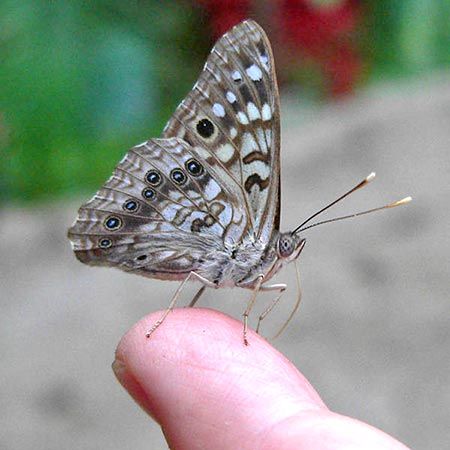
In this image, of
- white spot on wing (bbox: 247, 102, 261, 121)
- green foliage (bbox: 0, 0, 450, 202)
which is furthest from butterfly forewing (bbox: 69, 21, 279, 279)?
green foliage (bbox: 0, 0, 450, 202)

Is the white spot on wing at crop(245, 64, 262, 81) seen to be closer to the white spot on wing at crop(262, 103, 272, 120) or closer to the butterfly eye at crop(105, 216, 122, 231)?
the white spot on wing at crop(262, 103, 272, 120)

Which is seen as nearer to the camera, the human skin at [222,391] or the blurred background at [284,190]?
the human skin at [222,391]

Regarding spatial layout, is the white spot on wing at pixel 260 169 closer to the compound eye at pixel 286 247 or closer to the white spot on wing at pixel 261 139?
the white spot on wing at pixel 261 139

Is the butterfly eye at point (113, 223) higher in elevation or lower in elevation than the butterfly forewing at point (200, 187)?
lower

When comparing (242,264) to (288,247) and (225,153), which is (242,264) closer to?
(288,247)

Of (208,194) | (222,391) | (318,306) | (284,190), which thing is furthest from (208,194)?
(284,190)

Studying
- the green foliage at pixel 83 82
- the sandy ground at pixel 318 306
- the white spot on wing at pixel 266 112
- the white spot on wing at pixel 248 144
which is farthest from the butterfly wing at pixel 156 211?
the green foliage at pixel 83 82
